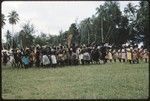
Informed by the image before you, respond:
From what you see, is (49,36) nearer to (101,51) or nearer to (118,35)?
(118,35)

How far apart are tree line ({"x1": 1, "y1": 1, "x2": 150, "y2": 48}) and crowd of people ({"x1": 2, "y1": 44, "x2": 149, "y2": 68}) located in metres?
34.3

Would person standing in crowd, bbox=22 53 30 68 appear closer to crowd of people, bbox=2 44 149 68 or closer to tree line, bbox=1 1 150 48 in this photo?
crowd of people, bbox=2 44 149 68

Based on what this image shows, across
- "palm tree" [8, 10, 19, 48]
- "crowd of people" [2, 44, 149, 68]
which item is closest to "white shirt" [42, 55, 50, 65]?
"crowd of people" [2, 44, 149, 68]

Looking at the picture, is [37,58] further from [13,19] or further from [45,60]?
[13,19]

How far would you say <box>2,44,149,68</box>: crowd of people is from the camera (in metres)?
22.9

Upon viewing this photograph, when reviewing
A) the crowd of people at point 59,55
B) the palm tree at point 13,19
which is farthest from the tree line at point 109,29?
the crowd of people at point 59,55

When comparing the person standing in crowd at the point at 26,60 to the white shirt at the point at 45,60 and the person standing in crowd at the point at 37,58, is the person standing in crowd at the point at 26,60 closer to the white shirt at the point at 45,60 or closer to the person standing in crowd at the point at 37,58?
the person standing in crowd at the point at 37,58

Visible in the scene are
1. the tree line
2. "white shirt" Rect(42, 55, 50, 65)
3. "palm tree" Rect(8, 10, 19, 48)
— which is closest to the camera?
"white shirt" Rect(42, 55, 50, 65)

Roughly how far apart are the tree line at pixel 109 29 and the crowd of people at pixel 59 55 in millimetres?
34269

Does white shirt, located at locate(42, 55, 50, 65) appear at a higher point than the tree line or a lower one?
lower

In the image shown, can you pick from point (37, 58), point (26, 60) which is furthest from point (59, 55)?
point (26, 60)

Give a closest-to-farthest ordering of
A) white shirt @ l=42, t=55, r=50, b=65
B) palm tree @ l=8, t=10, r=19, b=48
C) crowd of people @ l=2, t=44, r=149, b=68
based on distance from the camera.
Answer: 1. white shirt @ l=42, t=55, r=50, b=65
2. crowd of people @ l=2, t=44, r=149, b=68
3. palm tree @ l=8, t=10, r=19, b=48

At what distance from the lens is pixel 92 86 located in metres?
11.9

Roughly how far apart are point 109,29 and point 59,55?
196 feet
